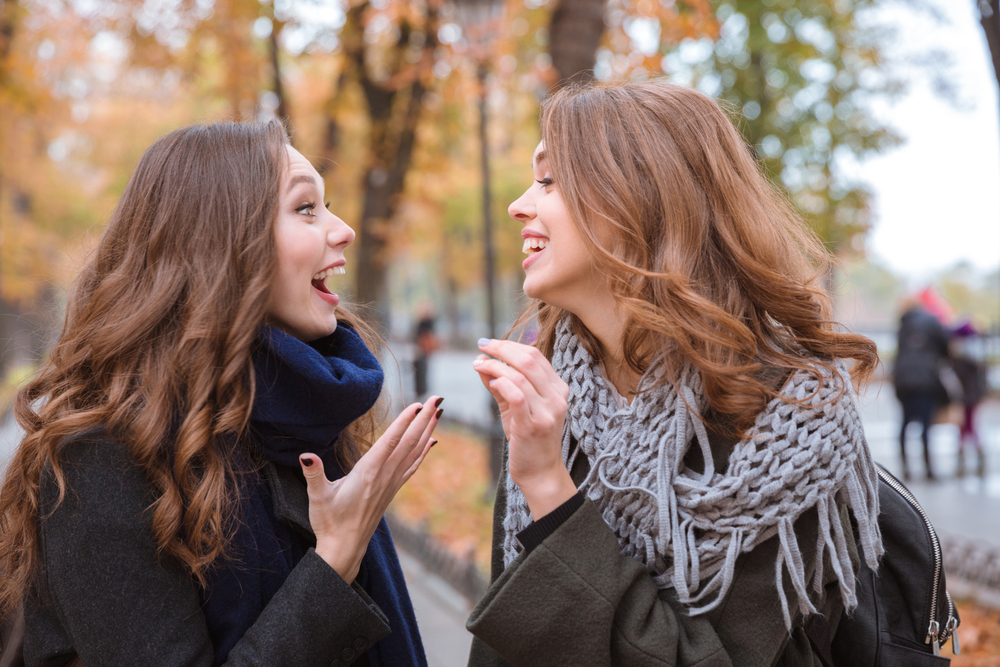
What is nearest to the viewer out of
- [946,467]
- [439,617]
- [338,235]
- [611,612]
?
[611,612]

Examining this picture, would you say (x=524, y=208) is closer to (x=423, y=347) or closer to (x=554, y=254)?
(x=554, y=254)

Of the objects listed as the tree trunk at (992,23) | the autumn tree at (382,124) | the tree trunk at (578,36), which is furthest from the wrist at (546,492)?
the autumn tree at (382,124)

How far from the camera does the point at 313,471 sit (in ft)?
5.21

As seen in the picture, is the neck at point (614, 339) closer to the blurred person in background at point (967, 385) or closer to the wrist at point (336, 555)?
the wrist at point (336, 555)

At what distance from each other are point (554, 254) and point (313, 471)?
707 mm

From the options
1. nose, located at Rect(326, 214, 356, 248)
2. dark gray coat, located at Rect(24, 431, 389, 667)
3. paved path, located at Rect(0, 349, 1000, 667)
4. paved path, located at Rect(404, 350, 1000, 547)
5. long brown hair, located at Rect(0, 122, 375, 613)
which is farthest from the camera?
paved path, located at Rect(404, 350, 1000, 547)

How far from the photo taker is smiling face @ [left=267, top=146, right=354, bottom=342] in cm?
182

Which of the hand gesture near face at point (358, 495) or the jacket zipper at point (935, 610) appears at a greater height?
the hand gesture near face at point (358, 495)

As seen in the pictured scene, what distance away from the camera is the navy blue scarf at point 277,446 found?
65.0 inches

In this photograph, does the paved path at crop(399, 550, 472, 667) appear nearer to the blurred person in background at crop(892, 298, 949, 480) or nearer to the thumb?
the thumb

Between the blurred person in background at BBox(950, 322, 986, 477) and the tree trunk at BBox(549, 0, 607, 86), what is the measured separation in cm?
626

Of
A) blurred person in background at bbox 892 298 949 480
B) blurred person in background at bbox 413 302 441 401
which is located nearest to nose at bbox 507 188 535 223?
blurred person in background at bbox 892 298 949 480

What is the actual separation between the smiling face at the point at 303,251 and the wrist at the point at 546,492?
680mm

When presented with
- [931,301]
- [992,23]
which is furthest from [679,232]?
[931,301]
